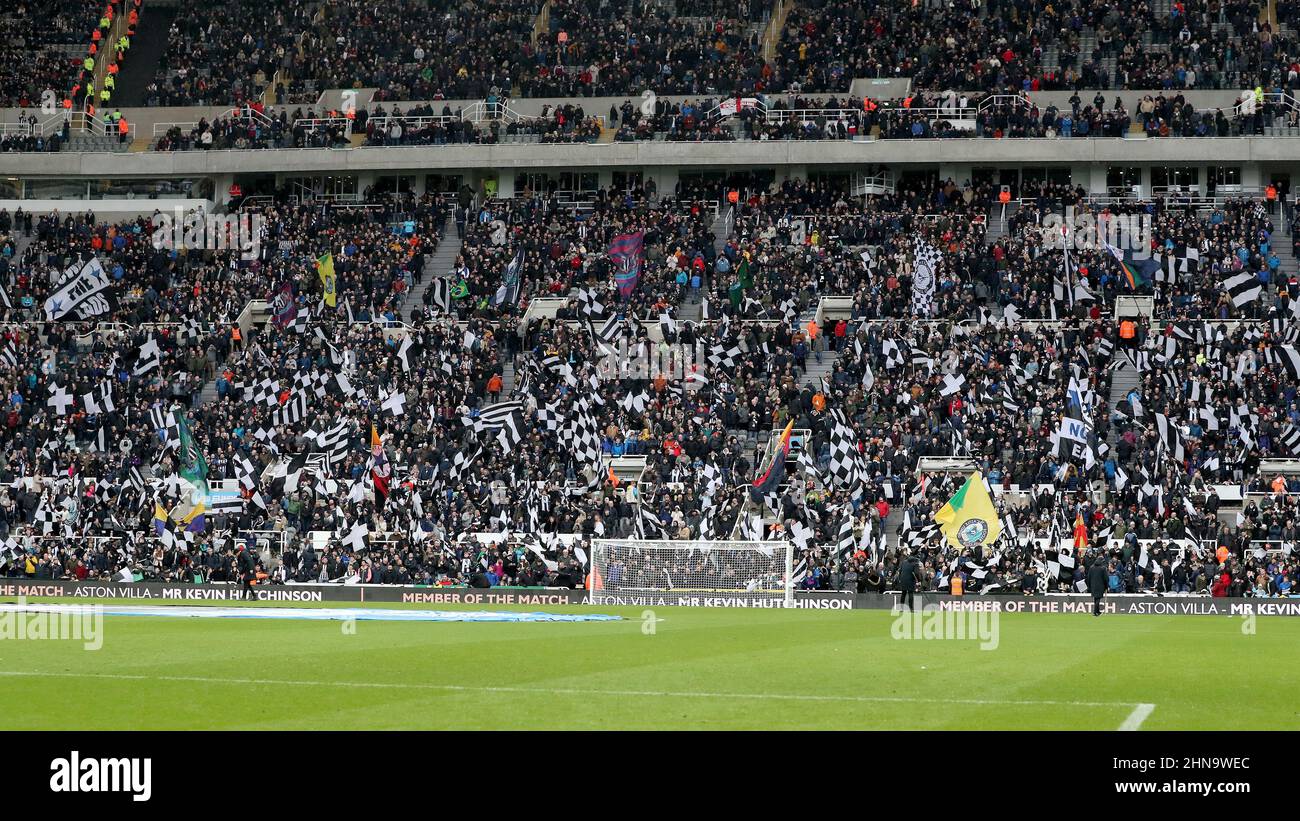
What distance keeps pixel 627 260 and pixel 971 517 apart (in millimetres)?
21315

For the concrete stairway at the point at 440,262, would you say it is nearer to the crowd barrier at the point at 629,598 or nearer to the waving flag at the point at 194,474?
the waving flag at the point at 194,474

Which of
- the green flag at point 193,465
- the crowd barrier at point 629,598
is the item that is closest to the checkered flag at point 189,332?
the green flag at point 193,465

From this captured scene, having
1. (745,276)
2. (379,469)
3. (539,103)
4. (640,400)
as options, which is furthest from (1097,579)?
(539,103)

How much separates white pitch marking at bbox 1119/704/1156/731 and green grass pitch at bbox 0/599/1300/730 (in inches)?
2.3

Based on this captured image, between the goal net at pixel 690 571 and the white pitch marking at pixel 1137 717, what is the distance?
26242 millimetres

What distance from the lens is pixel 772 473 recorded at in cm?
4847

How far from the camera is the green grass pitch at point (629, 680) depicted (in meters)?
15.3

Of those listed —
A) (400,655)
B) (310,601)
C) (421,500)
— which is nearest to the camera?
(400,655)

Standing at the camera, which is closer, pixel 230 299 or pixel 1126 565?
pixel 1126 565

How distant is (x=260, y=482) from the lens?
52000 mm

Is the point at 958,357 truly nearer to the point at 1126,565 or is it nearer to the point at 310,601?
the point at 1126,565
